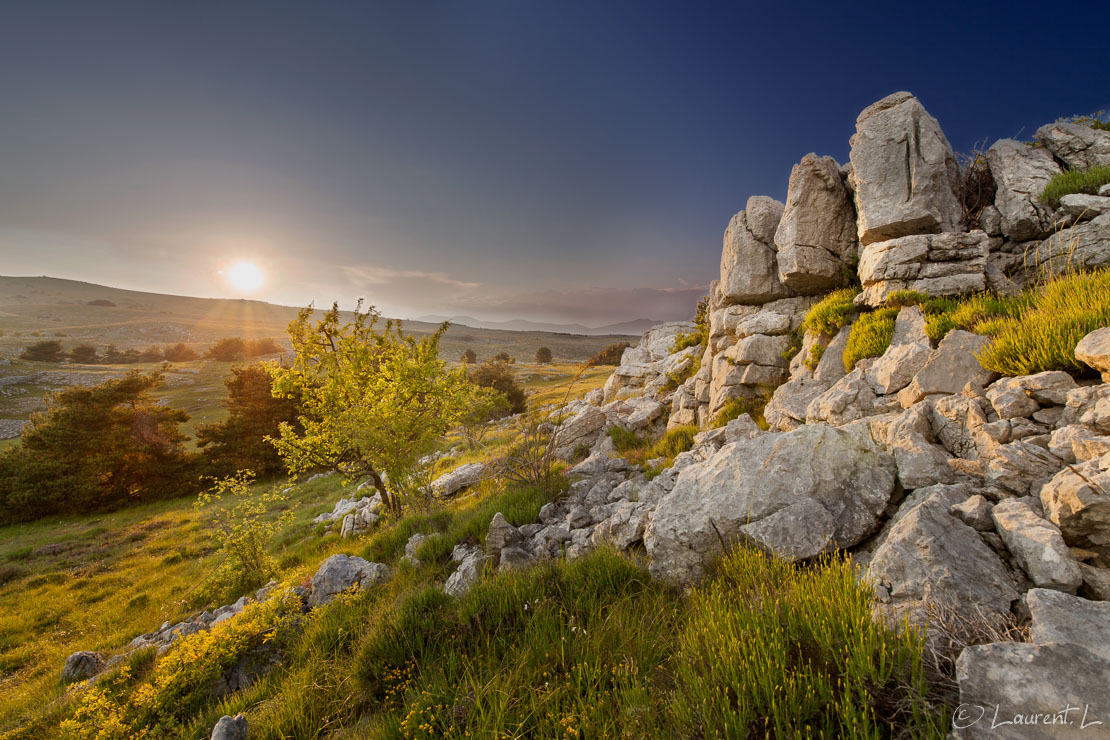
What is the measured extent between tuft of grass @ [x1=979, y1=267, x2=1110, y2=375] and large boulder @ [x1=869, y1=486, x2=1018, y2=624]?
3799 millimetres

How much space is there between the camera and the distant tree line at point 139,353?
87562 millimetres

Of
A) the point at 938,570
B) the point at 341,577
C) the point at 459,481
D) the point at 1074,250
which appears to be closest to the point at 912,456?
the point at 938,570

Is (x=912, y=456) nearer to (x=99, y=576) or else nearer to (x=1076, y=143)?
(x=1076, y=143)

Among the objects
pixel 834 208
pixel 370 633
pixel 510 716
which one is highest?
pixel 834 208

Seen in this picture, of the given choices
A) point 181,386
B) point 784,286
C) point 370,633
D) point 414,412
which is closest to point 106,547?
point 414,412

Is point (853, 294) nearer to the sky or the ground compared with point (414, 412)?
nearer to the sky

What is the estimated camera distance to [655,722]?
116 inches

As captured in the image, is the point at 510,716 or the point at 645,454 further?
the point at 645,454

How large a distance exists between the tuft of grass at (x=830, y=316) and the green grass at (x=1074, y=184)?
15.3 ft

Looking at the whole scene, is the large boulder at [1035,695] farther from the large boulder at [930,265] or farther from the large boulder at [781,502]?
the large boulder at [930,265]

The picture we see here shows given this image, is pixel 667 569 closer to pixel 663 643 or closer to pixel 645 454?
pixel 663 643

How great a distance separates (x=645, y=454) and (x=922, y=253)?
30.6 ft

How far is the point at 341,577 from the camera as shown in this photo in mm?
7309

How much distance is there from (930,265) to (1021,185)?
390 centimetres
